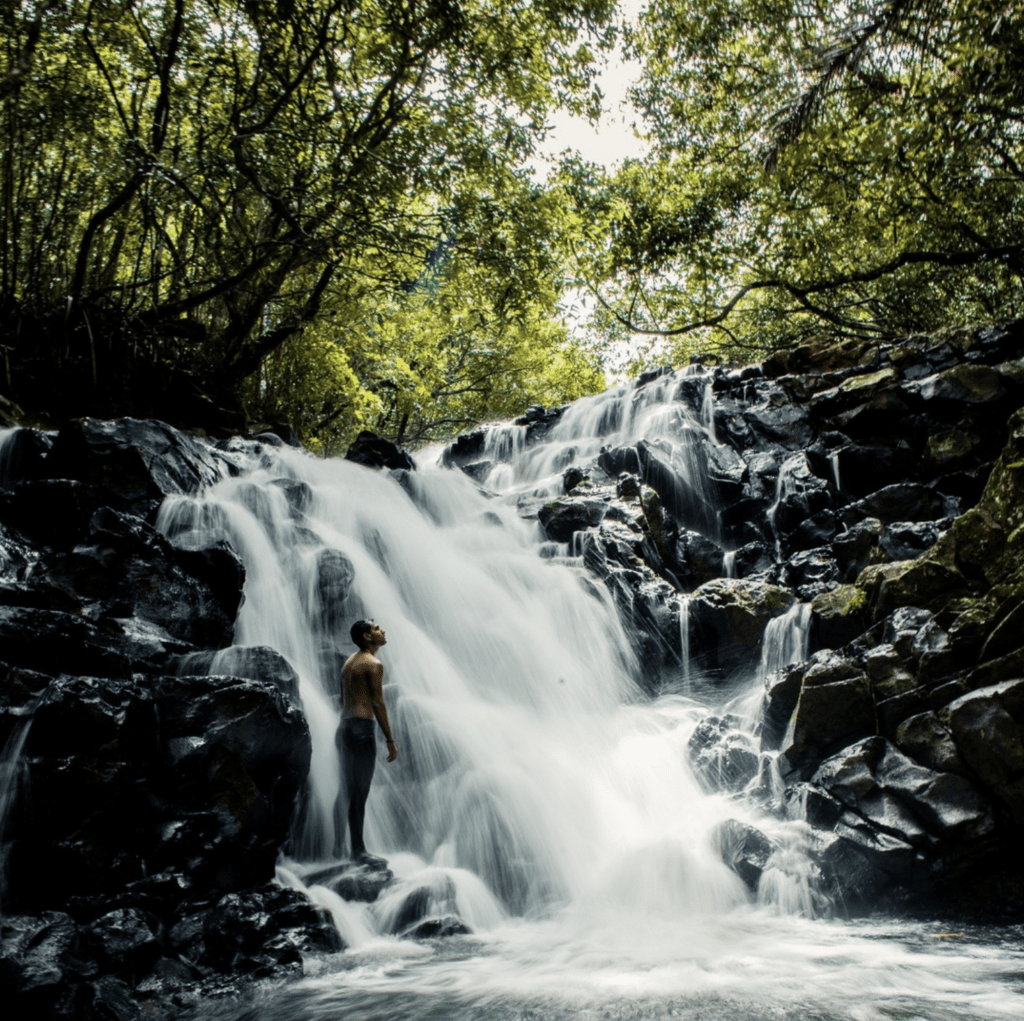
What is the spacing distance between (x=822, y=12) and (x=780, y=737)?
13.1 m

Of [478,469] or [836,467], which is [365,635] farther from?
[478,469]

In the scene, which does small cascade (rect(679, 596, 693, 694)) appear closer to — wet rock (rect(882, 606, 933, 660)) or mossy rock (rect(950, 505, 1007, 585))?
wet rock (rect(882, 606, 933, 660))

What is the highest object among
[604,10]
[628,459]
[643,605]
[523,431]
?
[604,10]

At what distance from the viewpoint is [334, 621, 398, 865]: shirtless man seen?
548 centimetres

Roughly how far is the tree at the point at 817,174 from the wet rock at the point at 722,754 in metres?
7.64

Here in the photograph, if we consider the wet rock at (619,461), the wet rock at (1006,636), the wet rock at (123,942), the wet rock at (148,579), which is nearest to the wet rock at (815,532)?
the wet rock at (619,461)

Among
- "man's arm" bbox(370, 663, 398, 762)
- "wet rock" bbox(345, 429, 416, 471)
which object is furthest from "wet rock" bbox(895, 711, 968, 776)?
"wet rock" bbox(345, 429, 416, 471)

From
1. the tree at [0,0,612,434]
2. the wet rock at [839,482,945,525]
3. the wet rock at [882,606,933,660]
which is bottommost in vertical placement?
the wet rock at [882,606,933,660]

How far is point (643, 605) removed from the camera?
33.1ft

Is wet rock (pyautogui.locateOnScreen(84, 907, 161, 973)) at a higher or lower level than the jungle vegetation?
lower

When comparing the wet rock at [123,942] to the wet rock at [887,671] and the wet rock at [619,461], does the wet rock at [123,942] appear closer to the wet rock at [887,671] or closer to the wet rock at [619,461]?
the wet rock at [887,671]

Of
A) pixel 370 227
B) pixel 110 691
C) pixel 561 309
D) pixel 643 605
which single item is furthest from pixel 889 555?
pixel 561 309

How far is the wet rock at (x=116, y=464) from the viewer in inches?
302

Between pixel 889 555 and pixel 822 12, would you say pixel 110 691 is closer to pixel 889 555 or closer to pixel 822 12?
pixel 889 555
